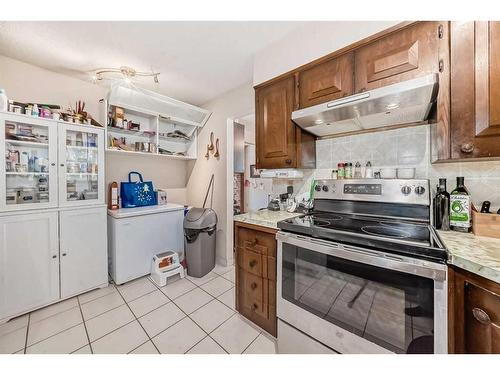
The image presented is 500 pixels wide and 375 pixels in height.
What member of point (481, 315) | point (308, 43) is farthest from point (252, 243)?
point (308, 43)

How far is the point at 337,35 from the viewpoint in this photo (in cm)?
139

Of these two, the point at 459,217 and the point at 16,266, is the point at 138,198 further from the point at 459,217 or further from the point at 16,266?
the point at 459,217

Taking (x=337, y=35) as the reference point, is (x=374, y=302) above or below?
below

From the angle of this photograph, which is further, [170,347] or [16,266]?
[16,266]

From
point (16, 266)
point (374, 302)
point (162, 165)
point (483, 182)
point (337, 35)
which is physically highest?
Result: point (337, 35)

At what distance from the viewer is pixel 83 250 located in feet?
6.70

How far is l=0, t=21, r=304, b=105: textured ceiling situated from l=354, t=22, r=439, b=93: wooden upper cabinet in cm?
68

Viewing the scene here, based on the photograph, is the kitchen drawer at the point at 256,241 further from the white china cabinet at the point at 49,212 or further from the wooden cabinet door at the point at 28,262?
the wooden cabinet door at the point at 28,262

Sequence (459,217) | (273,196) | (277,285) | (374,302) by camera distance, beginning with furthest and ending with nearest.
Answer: (273,196), (277,285), (459,217), (374,302)

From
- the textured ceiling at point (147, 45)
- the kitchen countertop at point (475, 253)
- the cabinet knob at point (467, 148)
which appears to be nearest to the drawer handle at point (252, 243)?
the kitchen countertop at point (475, 253)

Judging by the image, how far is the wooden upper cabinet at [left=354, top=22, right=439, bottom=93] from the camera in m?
1.06

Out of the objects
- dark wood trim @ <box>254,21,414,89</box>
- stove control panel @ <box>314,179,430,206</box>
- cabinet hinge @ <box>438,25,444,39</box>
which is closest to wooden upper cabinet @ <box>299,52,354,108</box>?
dark wood trim @ <box>254,21,414,89</box>

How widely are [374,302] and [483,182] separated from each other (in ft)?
3.23
